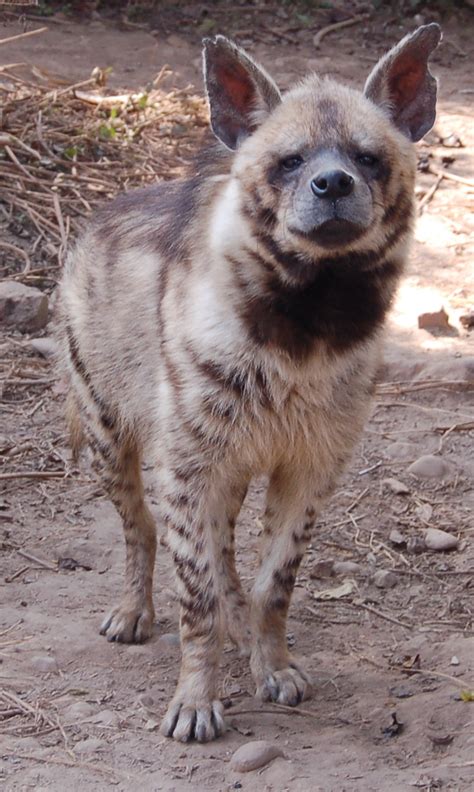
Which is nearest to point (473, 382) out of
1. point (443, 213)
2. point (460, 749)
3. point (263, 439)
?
point (443, 213)

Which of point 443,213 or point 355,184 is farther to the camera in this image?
point 443,213

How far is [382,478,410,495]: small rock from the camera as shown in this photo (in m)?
4.66

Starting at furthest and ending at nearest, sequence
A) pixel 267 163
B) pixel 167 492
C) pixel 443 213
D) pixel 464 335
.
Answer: pixel 443 213 → pixel 464 335 → pixel 167 492 → pixel 267 163

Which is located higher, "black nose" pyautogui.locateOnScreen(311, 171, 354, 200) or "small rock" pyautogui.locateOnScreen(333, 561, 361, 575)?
"black nose" pyautogui.locateOnScreen(311, 171, 354, 200)

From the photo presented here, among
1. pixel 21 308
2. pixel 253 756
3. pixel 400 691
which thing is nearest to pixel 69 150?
pixel 21 308

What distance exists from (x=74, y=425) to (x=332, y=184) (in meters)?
1.74

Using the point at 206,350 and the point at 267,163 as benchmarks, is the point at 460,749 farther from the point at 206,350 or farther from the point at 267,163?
the point at 267,163

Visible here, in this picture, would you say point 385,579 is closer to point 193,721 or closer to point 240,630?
point 240,630

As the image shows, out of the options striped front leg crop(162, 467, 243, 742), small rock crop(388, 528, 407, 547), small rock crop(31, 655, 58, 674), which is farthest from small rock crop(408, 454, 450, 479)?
small rock crop(31, 655, 58, 674)

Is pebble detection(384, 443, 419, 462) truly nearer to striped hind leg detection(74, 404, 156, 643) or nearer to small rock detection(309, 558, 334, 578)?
small rock detection(309, 558, 334, 578)

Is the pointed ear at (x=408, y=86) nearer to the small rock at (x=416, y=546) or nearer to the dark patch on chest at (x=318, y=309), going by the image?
the dark patch on chest at (x=318, y=309)

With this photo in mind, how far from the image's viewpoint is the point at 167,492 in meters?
3.37

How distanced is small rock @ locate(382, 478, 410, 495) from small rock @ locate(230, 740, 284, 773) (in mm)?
1736

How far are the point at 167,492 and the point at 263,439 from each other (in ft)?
0.99
